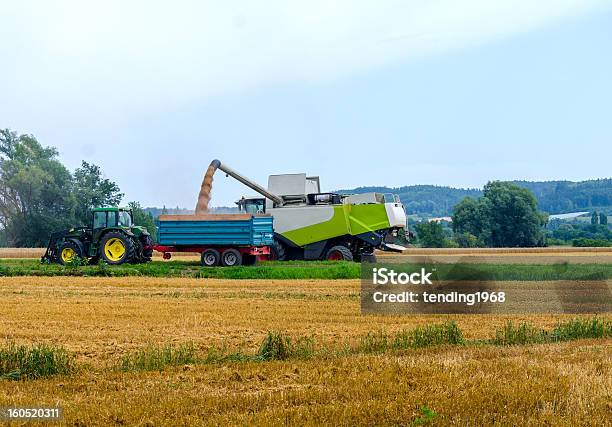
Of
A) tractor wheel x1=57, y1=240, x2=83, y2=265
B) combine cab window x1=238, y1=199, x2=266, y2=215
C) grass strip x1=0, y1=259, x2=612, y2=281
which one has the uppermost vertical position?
combine cab window x1=238, y1=199, x2=266, y2=215

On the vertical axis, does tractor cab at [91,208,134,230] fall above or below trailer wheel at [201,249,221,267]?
above

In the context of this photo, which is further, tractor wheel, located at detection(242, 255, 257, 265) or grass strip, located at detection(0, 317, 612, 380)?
tractor wheel, located at detection(242, 255, 257, 265)

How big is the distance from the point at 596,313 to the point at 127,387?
10.7 m

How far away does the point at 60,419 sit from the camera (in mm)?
7336

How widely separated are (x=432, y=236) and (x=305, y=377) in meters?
60.3

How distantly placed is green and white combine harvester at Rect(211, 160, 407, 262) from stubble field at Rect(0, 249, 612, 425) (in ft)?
49.6

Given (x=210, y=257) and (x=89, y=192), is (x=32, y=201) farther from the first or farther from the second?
(x=210, y=257)

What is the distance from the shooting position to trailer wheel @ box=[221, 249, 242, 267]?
94.2ft

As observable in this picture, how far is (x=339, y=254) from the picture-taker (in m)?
30.9

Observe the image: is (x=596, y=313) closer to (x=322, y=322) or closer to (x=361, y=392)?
(x=322, y=322)

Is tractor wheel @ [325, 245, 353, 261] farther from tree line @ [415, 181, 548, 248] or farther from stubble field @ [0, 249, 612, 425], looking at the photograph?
tree line @ [415, 181, 548, 248]

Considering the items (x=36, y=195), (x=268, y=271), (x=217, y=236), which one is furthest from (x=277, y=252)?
(x=36, y=195)

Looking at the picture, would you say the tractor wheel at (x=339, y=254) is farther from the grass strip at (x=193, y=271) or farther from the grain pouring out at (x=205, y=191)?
the grain pouring out at (x=205, y=191)

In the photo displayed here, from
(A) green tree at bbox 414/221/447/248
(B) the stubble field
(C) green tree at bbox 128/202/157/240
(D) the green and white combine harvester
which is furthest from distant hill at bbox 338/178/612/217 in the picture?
(B) the stubble field
